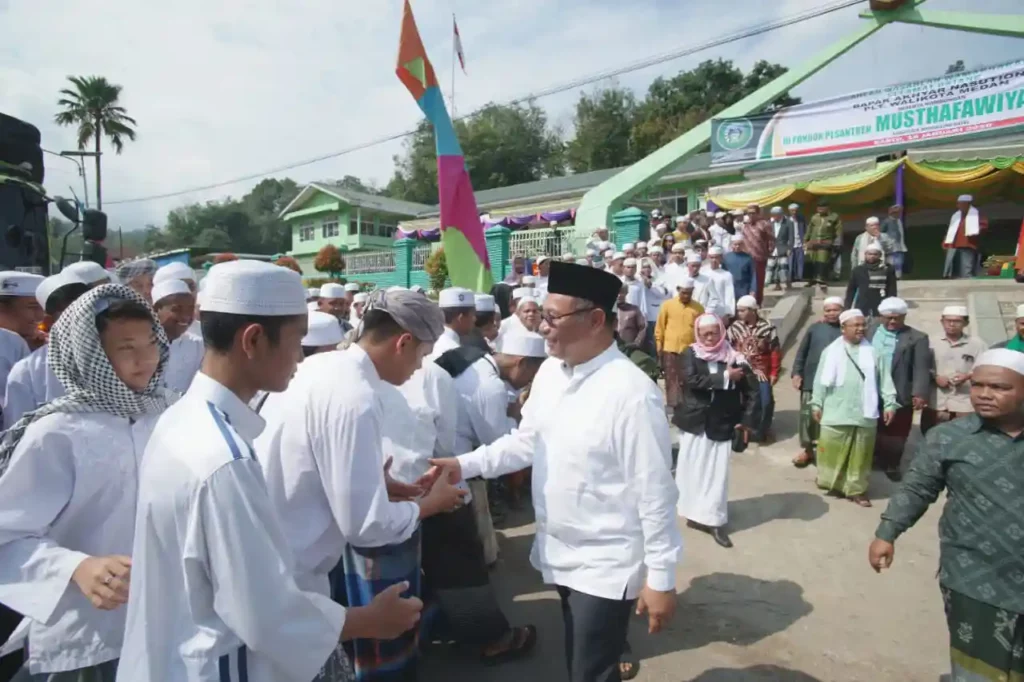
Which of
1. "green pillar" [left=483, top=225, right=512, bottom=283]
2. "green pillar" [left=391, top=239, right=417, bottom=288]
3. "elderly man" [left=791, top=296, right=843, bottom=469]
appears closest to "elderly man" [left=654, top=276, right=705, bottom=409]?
"elderly man" [left=791, top=296, right=843, bottom=469]

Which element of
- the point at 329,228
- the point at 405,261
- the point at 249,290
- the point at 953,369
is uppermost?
the point at 329,228

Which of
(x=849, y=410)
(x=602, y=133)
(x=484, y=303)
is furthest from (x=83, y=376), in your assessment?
(x=602, y=133)

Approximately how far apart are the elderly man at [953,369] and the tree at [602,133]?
39340 mm

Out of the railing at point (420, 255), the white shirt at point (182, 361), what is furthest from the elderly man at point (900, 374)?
the railing at point (420, 255)

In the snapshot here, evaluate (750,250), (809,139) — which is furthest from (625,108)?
(750,250)

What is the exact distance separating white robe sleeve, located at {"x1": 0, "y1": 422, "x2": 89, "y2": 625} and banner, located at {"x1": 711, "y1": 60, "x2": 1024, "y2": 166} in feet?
57.6

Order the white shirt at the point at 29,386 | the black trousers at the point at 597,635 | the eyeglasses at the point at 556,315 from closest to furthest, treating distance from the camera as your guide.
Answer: the black trousers at the point at 597,635 < the eyeglasses at the point at 556,315 < the white shirt at the point at 29,386

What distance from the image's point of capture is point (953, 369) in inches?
255

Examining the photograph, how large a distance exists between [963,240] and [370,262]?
18.8 m

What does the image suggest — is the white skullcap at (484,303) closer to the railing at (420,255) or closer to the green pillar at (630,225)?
the green pillar at (630,225)

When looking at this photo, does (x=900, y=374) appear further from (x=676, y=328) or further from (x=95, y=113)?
(x=95, y=113)

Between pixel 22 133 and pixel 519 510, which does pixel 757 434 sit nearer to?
pixel 519 510

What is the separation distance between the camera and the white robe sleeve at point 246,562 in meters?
1.27

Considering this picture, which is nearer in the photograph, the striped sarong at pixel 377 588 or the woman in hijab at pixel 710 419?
the striped sarong at pixel 377 588
